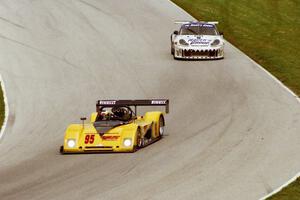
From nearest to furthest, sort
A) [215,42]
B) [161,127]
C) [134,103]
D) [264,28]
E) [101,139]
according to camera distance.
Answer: [101,139], [134,103], [161,127], [215,42], [264,28]

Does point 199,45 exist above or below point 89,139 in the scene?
above

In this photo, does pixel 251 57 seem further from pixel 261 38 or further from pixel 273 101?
pixel 273 101

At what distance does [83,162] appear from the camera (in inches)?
796

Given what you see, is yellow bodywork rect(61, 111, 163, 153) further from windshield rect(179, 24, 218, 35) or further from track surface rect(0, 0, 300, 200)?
windshield rect(179, 24, 218, 35)

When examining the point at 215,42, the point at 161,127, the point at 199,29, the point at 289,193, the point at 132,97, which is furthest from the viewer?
the point at 199,29

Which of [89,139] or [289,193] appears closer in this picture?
[289,193]

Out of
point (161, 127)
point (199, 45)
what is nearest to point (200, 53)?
point (199, 45)

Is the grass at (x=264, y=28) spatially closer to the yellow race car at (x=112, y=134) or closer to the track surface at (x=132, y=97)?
the track surface at (x=132, y=97)

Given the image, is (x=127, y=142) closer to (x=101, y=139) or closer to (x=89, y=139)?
(x=101, y=139)

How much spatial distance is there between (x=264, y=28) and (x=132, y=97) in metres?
15.2

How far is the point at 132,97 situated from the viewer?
29.1 meters

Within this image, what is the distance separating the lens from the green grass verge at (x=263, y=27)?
3425 centimetres

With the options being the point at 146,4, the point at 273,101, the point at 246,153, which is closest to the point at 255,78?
the point at 273,101

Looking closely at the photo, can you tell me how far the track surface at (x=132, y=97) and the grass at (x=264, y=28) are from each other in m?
0.99
